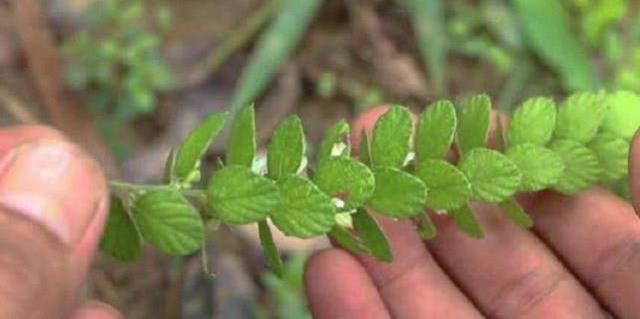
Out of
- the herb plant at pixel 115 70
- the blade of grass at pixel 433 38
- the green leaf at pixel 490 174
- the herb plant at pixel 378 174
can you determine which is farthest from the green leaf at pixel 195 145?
the blade of grass at pixel 433 38

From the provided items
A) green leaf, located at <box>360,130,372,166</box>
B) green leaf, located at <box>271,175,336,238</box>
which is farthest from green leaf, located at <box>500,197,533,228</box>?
green leaf, located at <box>271,175,336,238</box>

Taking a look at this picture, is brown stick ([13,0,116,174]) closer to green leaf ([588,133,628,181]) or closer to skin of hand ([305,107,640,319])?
skin of hand ([305,107,640,319])

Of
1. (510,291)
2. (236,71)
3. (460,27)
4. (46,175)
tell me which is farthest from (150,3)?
(46,175)

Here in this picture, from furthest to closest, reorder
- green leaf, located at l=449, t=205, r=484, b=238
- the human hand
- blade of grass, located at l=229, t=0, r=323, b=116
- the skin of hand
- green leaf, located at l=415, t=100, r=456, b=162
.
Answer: blade of grass, located at l=229, t=0, r=323, b=116
the skin of hand
green leaf, located at l=449, t=205, r=484, b=238
green leaf, located at l=415, t=100, r=456, b=162
the human hand

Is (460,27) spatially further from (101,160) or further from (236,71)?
(101,160)

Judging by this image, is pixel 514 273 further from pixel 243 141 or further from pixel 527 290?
pixel 243 141

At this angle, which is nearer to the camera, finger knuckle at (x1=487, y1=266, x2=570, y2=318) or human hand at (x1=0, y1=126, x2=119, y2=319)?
human hand at (x1=0, y1=126, x2=119, y2=319)

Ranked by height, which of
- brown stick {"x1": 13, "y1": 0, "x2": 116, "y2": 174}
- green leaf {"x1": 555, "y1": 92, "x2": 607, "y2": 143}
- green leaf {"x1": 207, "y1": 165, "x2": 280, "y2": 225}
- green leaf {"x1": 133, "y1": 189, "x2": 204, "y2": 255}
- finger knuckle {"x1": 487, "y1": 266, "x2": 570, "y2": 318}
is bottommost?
brown stick {"x1": 13, "y1": 0, "x2": 116, "y2": 174}

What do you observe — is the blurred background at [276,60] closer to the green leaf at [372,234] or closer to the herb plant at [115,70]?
the herb plant at [115,70]
